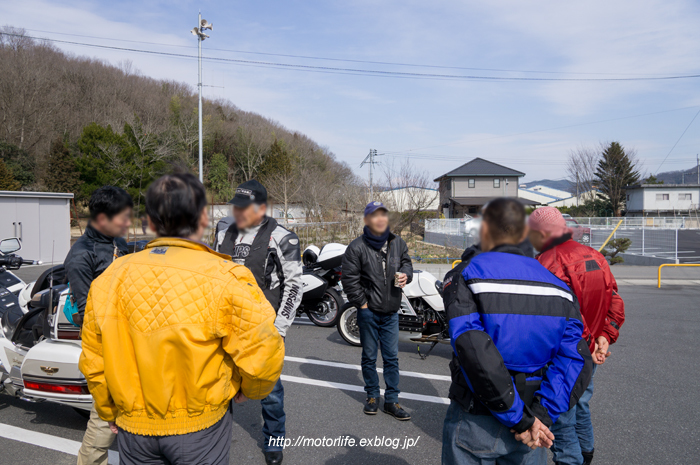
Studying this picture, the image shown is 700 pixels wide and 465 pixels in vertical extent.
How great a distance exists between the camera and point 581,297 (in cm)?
280

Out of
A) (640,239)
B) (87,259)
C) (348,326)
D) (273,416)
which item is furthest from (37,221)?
(640,239)

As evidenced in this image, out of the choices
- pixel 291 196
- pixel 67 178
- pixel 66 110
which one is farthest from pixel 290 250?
pixel 66 110

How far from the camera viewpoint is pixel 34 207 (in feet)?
53.2

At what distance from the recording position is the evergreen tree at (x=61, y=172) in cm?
3075

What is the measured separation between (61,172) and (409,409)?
34443 millimetres

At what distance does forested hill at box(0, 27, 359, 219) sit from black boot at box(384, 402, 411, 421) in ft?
19.4

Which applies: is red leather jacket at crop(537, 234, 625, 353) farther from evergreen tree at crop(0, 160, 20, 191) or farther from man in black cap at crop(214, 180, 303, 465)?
evergreen tree at crop(0, 160, 20, 191)

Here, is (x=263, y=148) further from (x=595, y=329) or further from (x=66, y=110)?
(x=595, y=329)

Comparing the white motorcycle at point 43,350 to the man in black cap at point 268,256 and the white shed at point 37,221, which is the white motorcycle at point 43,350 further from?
the white shed at point 37,221

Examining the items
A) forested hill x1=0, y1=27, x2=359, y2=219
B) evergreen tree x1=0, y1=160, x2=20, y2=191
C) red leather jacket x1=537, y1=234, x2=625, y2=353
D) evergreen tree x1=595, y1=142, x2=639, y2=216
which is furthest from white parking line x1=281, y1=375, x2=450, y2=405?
evergreen tree x1=595, y1=142, x2=639, y2=216

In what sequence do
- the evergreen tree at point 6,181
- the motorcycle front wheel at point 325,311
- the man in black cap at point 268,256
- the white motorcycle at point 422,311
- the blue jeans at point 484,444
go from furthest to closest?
1. the evergreen tree at point 6,181
2. the motorcycle front wheel at point 325,311
3. the white motorcycle at point 422,311
4. the man in black cap at point 268,256
5. the blue jeans at point 484,444

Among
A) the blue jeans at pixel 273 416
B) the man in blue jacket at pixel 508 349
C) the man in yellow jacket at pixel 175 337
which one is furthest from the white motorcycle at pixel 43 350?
the man in blue jacket at pixel 508 349

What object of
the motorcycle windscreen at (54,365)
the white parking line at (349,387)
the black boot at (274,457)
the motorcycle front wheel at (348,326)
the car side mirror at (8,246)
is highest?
the car side mirror at (8,246)

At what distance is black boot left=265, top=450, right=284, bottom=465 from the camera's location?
321cm
